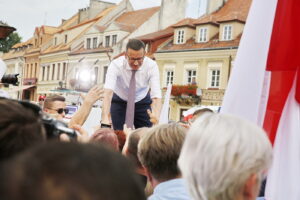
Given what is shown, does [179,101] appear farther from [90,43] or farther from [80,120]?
[80,120]

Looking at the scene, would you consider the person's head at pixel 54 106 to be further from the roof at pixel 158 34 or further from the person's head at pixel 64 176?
the roof at pixel 158 34

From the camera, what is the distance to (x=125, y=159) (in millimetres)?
888

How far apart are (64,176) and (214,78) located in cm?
3295

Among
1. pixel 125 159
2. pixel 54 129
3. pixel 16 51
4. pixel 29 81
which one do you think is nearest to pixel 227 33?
pixel 29 81

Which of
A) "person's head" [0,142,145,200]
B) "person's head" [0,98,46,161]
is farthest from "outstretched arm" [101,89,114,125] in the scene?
"person's head" [0,142,145,200]

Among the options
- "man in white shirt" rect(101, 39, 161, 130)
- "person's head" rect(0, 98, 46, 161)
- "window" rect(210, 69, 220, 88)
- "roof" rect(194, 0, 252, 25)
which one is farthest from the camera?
"roof" rect(194, 0, 252, 25)

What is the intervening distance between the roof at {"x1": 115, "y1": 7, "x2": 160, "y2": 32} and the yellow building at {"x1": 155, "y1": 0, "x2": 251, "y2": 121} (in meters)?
6.13

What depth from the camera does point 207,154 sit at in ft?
5.05

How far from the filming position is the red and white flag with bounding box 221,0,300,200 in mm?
2877

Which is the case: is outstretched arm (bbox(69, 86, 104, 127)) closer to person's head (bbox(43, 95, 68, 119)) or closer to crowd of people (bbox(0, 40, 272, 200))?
crowd of people (bbox(0, 40, 272, 200))

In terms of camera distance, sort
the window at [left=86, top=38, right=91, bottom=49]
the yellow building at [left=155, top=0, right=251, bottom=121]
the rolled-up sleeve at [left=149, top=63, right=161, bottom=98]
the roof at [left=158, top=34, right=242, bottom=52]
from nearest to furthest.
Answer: the rolled-up sleeve at [left=149, top=63, right=161, bottom=98] → the roof at [left=158, top=34, right=242, bottom=52] → the yellow building at [left=155, top=0, right=251, bottom=121] → the window at [left=86, top=38, right=91, bottom=49]

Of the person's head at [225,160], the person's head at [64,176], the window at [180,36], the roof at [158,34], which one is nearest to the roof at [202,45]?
the window at [180,36]

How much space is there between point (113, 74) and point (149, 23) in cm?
3752

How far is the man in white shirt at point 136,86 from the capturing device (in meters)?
5.17
